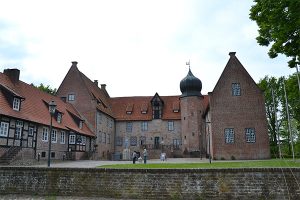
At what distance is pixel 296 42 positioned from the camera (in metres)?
15.7

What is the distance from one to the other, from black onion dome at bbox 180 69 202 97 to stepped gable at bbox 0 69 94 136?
51.4ft

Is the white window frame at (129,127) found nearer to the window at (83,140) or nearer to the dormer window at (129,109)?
the dormer window at (129,109)

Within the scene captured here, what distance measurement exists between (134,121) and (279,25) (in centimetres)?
3680

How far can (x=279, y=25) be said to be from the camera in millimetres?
15516

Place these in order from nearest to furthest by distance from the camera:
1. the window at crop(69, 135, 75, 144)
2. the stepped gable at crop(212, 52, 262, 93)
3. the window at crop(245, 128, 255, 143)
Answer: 1. the window at crop(245, 128, 255, 143)
2. the stepped gable at crop(212, 52, 262, 93)
3. the window at crop(69, 135, 75, 144)

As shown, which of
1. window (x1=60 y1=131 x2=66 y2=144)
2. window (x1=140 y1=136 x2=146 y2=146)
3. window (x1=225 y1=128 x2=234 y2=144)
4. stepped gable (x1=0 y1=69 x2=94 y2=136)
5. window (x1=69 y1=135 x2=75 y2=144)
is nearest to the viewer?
stepped gable (x1=0 y1=69 x2=94 y2=136)

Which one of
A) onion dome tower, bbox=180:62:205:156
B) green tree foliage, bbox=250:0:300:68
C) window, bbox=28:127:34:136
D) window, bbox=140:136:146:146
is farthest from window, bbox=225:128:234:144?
window, bbox=28:127:34:136

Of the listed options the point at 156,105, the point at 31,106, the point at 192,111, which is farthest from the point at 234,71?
the point at 31,106

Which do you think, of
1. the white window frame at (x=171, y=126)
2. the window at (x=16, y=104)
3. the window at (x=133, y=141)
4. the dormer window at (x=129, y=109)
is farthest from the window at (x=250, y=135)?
the dormer window at (x=129, y=109)

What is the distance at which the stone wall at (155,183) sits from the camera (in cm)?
1305

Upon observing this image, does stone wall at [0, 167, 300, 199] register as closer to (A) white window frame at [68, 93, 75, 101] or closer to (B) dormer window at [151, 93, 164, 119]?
(A) white window frame at [68, 93, 75, 101]

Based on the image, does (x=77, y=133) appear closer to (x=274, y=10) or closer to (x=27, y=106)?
(x=27, y=106)

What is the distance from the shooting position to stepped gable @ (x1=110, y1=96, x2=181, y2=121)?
164 feet

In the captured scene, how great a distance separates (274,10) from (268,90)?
34083 millimetres
